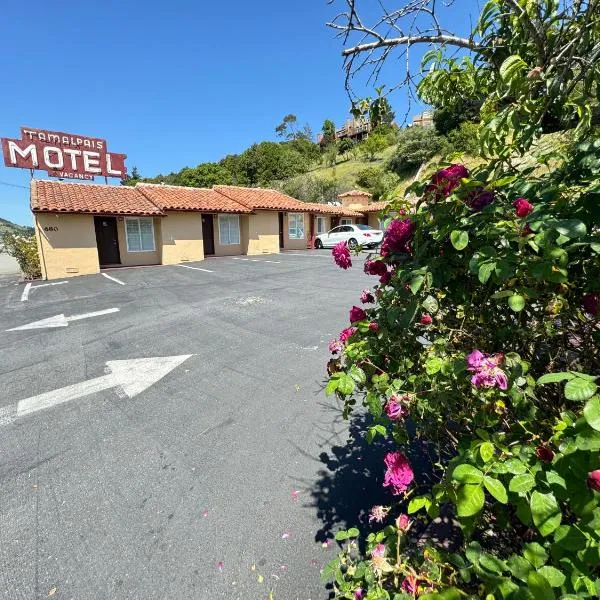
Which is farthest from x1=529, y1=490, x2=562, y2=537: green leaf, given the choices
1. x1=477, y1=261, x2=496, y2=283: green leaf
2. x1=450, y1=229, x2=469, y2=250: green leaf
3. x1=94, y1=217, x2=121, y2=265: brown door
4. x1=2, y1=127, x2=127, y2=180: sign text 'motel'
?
x1=2, y1=127, x2=127, y2=180: sign text 'motel'

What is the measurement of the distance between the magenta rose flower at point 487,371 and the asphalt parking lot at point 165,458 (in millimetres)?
1533

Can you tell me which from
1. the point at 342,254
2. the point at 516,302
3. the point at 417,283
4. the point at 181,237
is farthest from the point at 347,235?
the point at 516,302

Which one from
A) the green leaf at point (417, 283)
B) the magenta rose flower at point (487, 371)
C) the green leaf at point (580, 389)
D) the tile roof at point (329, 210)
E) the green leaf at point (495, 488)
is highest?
the tile roof at point (329, 210)

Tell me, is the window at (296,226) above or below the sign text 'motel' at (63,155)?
below

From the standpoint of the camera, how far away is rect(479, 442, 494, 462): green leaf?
1073 mm

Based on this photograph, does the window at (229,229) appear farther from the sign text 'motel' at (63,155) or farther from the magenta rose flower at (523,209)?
the magenta rose flower at (523,209)

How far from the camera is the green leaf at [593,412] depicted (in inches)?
32.4

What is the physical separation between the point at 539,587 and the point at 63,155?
23.2 meters

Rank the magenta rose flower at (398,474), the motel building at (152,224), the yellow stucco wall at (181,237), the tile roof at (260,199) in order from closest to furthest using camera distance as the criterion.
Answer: the magenta rose flower at (398,474) → the motel building at (152,224) → the yellow stucco wall at (181,237) → the tile roof at (260,199)

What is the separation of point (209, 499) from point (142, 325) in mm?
5006

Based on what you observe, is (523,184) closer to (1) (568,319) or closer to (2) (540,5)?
(1) (568,319)

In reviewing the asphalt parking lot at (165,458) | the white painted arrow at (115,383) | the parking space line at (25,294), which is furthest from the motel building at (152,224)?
the white painted arrow at (115,383)

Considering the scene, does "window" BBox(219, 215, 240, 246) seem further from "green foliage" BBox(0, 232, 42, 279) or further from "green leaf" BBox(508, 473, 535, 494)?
"green leaf" BBox(508, 473, 535, 494)

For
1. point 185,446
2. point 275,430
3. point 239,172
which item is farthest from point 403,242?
point 239,172
